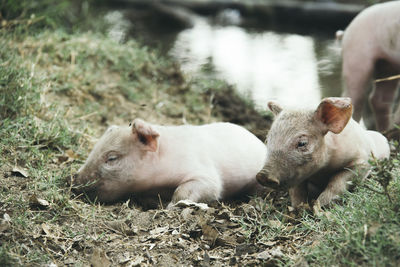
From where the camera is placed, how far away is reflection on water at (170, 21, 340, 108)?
7.84 m

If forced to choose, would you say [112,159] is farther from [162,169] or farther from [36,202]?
[36,202]

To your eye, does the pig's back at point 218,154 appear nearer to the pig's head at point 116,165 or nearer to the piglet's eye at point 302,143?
the pig's head at point 116,165

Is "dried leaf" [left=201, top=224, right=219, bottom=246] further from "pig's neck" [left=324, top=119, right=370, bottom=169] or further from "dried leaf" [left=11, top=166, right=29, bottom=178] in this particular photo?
"dried leaf" [left=11, top=166, right=29, bottom=178]

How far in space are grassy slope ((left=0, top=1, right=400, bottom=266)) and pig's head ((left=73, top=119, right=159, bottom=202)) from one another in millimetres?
164

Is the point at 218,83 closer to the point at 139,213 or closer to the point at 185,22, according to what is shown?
the point at 139,213

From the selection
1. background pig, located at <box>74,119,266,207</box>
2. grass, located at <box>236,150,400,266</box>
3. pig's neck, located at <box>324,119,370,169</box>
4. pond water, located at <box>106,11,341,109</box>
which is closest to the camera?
grass, located at <box>236,150,400,266</box>

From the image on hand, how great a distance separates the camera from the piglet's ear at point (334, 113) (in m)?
3.59

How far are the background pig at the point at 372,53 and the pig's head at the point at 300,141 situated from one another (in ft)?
6.72

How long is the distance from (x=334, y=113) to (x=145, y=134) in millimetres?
1441

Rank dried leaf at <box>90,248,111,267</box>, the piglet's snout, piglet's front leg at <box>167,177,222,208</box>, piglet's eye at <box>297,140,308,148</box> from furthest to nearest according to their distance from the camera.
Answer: piglet's front leg at <box>167,177,222,208</box>
piglet's eye at <box>297,140,308,148</box>
the piglet's snout
dried leaf at <box>90,248,111,267</box>

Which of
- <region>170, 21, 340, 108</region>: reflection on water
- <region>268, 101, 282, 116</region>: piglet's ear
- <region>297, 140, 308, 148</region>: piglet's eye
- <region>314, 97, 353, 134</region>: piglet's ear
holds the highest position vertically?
<region>314, 97, 353, 134</region>: piglet's ear

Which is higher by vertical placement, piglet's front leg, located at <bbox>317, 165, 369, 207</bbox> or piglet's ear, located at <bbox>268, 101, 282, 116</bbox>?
piglet's ear, located at <bbox>268, 101, 282, 116</bbox>

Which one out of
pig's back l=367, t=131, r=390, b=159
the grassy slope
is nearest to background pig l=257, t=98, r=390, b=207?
the grassy slope

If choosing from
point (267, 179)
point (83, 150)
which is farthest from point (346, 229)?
point (83, 150)
